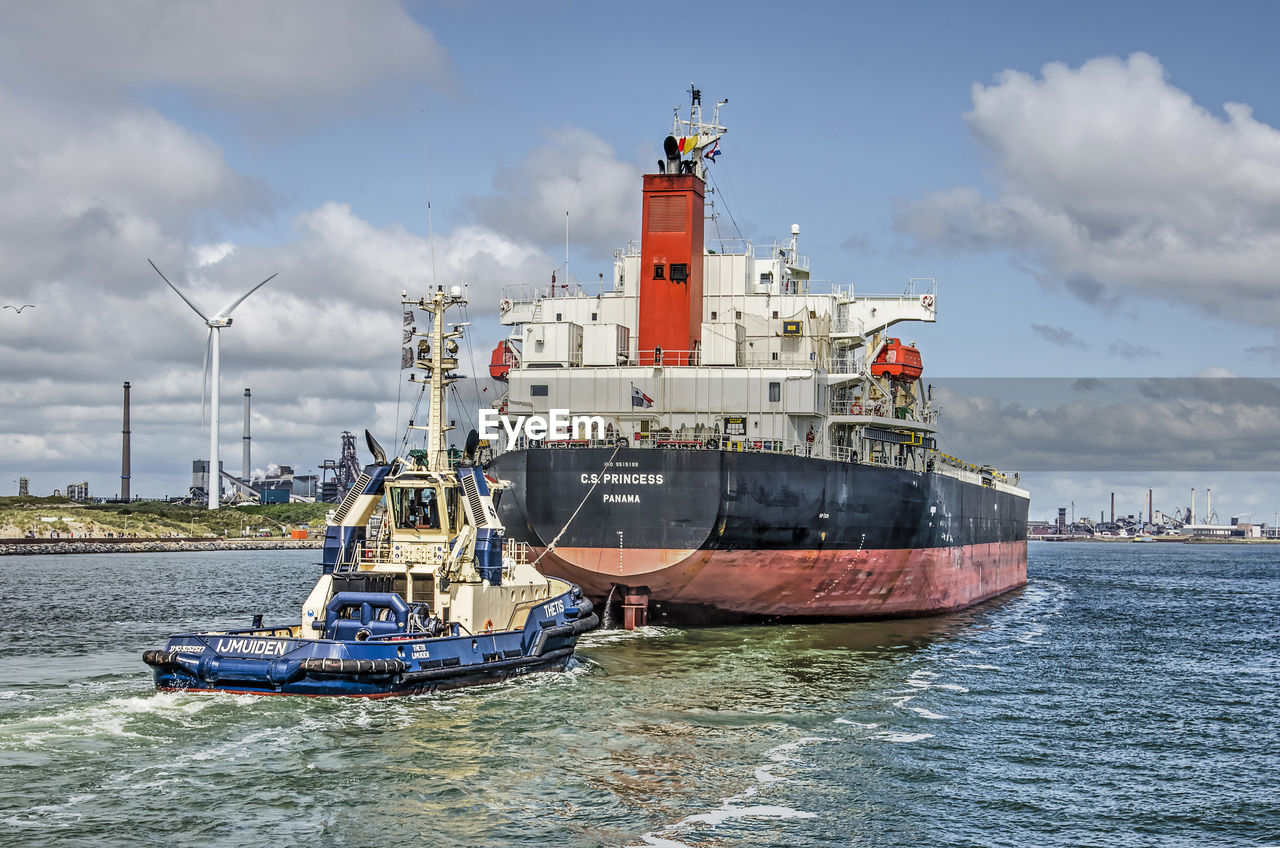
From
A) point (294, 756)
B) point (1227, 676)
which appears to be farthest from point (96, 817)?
point (1227, 676)

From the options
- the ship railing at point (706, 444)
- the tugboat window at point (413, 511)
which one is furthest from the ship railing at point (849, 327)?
the tugboat window at point (413, 511)

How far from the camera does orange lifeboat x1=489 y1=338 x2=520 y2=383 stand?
42094 millimetres

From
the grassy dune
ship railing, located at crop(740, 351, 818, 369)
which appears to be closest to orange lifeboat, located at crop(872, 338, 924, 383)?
ship railing, located at crop(740, 351, 818, 369)

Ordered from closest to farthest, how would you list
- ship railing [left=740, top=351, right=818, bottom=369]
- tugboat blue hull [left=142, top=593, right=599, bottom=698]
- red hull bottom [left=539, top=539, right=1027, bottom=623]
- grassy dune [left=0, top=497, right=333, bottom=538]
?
tugboat blue hull [left=142, top=593, right=599, bottom=698], red hull bottom [left=539, top=539, right=1027, bottom=623], ship railing [left=740, top=351, right=818, bottom=369], grassy dune [left=0, top=497, right=333, bottom=538]

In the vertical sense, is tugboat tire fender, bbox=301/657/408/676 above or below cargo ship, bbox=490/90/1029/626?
below

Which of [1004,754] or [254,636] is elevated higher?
[254,636]

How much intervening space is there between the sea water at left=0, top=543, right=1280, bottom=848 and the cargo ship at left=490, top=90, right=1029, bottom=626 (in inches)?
105

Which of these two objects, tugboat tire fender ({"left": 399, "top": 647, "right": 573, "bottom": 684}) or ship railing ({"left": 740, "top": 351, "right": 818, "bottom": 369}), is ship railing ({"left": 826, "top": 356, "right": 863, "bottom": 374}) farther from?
tugboat tire fender ({"left": 399, "top": 647, "right": 573, "bottom": 684})

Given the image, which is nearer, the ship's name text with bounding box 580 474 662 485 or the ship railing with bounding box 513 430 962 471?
the ship's name text with bounding box 580 474 662 485

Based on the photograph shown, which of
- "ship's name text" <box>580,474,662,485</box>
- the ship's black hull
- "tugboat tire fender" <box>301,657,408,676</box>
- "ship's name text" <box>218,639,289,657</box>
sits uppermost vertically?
"ship's name text" <box>580,474,662,485</box>

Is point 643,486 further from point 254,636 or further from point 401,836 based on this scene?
point 401,836

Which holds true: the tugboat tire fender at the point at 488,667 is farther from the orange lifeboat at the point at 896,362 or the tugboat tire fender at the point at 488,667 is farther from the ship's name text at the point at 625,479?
the orange lifeboat at the point at 896,362

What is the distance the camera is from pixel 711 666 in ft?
93.0

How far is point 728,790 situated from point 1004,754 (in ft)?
19.2
